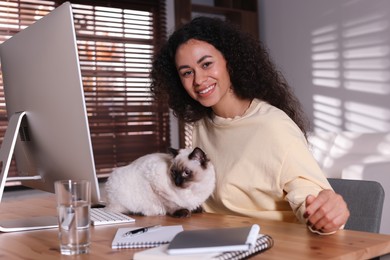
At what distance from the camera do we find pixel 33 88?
4.43 ft

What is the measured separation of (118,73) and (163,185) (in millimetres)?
2849

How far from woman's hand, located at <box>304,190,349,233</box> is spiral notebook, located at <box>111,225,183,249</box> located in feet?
0.96

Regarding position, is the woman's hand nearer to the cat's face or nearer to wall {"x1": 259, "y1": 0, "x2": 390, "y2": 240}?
the cat's face

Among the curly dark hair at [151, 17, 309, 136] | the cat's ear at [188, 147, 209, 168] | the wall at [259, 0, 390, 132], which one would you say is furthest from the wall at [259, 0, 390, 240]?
the cat's ear at [188, 147, 209, 168]

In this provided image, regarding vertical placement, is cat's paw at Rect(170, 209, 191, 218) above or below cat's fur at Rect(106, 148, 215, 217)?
below

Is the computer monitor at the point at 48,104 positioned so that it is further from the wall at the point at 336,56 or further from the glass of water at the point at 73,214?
the wall at the point at 336,56

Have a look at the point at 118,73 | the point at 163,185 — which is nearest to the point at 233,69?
the point at 163,185

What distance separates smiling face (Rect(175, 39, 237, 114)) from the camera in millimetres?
1687

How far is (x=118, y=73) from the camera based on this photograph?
4.20 meters

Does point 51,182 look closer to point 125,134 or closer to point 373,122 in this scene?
point 125,134

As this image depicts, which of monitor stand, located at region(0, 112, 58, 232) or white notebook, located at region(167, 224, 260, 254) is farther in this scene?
monitor stand, located at region(0, 112, 58, 232)

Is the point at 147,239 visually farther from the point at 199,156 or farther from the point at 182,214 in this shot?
the point at 199,156

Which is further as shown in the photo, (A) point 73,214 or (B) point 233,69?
(B) point 233,69

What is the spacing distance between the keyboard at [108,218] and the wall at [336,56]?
3.18m
